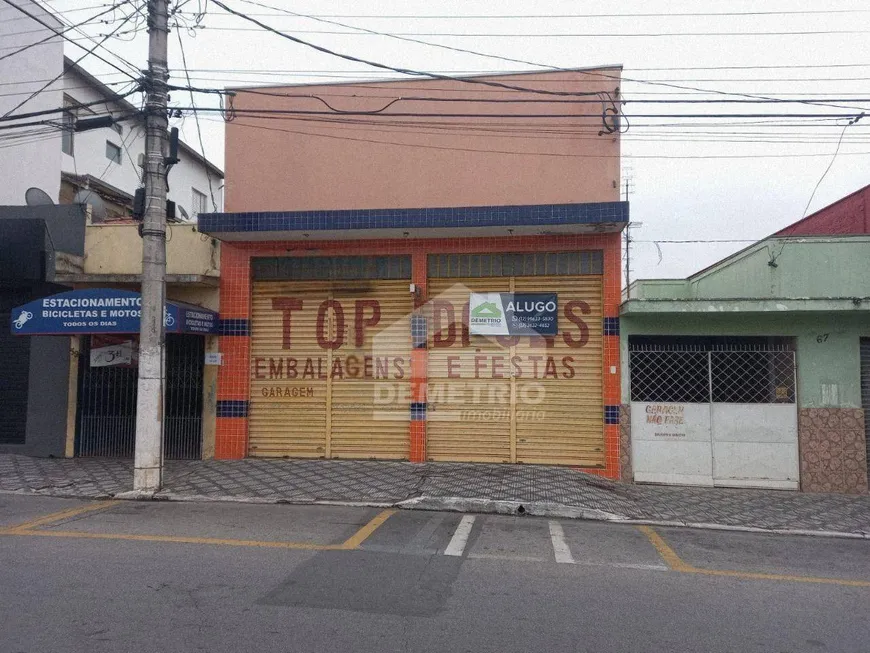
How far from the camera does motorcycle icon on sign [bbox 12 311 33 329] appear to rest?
403 inches

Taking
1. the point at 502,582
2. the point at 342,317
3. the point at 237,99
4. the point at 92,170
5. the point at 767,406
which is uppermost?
the point at 92,170

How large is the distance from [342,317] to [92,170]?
13495mm

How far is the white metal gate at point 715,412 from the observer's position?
32.9 ft

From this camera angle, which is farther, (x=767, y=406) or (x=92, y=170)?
(x=92, y=170)

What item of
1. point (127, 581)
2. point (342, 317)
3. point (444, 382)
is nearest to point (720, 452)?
point (444, 382)

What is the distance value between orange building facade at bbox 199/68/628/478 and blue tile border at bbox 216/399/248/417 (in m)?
0.03

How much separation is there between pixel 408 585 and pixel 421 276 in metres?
6.63

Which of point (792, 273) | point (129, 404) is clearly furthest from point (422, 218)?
point (129, 404)

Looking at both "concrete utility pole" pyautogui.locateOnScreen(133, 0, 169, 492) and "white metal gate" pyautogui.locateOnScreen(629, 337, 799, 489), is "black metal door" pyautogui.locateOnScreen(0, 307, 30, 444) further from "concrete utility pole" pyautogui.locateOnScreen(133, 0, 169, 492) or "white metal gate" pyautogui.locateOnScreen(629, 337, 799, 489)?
"white metal gate" pyautogui.locateOnScreen(629, 337, 799, 489)

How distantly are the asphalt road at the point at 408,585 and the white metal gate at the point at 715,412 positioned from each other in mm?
2600

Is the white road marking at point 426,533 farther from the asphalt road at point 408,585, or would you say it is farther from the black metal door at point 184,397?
the black metal door at point 184,397

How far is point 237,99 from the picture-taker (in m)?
11.6

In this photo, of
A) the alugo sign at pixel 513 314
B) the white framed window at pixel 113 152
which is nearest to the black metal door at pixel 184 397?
the alugo sign at pixel 513 314

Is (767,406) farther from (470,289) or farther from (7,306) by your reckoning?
(7,306)
